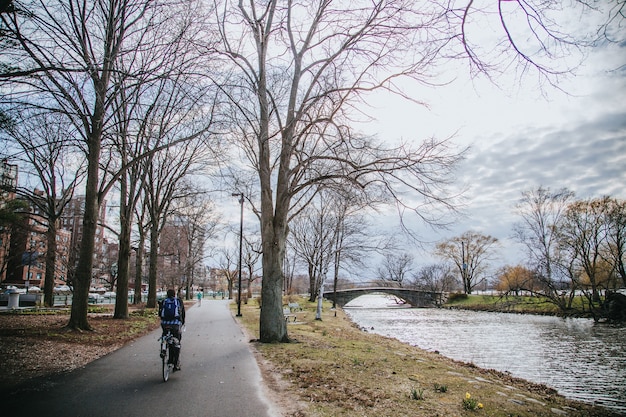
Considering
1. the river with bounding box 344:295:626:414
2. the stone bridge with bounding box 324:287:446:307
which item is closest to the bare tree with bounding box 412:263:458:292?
the stone bridge with bounding box 324:287:446:307

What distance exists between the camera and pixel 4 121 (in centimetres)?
716

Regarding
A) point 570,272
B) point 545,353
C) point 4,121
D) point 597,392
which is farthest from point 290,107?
point 570,272

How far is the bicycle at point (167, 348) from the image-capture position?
23.5 feet

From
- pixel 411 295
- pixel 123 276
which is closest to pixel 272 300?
pixel 123 276

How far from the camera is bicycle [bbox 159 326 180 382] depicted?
7.18 meters

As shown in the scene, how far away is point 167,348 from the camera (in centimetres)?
743

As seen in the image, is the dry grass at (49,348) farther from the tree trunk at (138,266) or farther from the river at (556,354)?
the river at (556,354)

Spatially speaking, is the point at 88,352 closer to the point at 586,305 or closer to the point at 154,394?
the point at 154,394

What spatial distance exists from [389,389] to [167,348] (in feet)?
14.5

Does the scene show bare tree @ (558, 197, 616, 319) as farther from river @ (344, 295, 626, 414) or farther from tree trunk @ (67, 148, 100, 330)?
tree trunk @ (67, 148, 100, 330)

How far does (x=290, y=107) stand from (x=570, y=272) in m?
31.3

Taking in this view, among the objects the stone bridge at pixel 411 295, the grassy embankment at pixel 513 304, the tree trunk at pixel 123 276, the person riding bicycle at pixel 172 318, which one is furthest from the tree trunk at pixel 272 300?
the stone bridge at pixel 411 295

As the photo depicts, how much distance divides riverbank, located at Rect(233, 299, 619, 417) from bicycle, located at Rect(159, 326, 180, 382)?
203 centimetres

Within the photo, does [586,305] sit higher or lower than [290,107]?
lower
